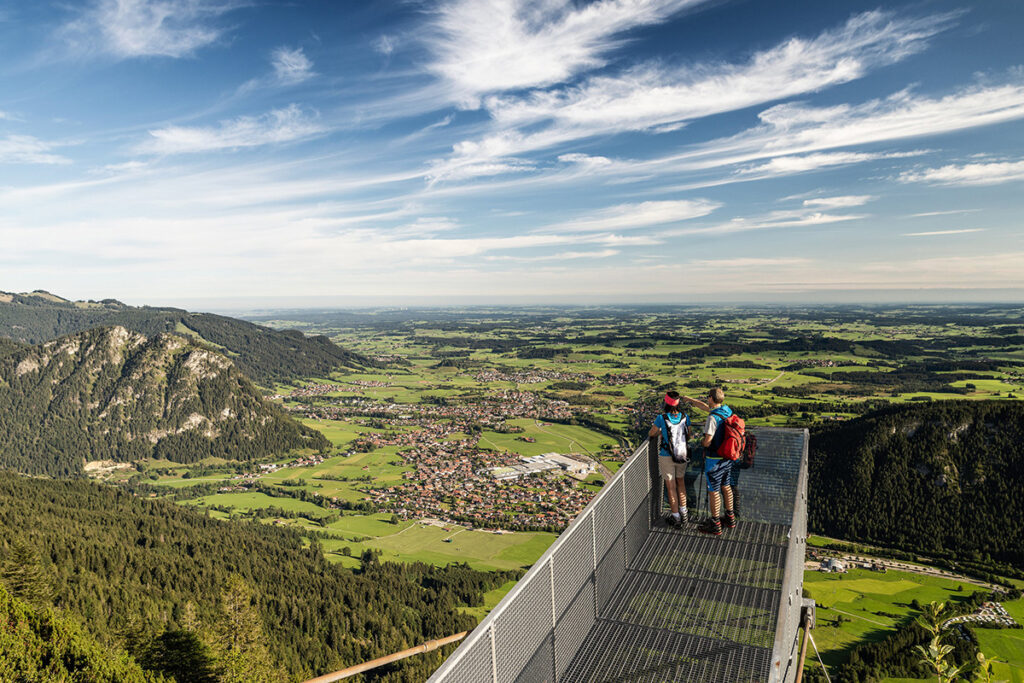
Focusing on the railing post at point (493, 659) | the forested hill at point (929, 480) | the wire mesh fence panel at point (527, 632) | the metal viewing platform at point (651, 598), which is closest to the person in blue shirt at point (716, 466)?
the metal viewing platform at point (651, 598)

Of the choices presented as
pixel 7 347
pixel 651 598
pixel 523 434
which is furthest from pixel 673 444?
pixel 7 347

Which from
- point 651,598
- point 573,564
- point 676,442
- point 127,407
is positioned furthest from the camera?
point 127,407

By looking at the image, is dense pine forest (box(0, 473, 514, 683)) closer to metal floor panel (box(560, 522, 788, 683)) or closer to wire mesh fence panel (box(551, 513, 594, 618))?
metal floor panel (box(560, 522, 788, 683))

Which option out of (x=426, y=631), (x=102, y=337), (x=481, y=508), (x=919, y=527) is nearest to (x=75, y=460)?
(x=102, y=337)

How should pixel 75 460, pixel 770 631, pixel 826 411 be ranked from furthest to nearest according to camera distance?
pixel 75 460 < pixel 826 411 < pixel 770 631

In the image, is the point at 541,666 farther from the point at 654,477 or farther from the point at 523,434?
the point at 523,434

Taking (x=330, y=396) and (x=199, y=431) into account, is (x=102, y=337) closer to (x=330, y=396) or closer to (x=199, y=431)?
(x=199, y=431)
